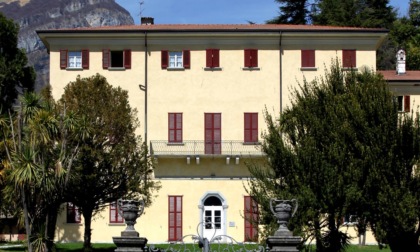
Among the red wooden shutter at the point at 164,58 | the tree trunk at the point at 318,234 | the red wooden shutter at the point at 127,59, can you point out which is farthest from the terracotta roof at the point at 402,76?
the tree trunk at the point at 318,234

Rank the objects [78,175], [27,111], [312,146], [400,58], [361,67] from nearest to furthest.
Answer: [312,146]
[27,111]
[78,175]
[361,67]
[400,58]

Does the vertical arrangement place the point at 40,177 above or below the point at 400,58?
below

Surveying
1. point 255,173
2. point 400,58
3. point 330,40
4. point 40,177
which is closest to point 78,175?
point 40,177

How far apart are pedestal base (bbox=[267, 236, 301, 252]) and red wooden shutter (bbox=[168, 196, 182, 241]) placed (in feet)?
90.9

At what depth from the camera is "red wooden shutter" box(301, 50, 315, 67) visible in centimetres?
5231

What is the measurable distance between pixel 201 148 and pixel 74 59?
8870mm

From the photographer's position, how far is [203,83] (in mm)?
52406

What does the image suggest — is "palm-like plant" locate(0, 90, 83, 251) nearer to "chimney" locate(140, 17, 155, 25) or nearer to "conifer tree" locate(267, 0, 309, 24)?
"chimney" locate(140, 17, 155, 25)

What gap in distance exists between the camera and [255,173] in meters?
37.5

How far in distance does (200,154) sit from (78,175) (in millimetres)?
12033

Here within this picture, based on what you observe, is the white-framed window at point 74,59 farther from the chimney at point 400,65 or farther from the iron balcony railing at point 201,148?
the chimney at point 400,65

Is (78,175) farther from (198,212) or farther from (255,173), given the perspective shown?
(198,212)

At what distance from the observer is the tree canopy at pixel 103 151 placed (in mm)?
42625

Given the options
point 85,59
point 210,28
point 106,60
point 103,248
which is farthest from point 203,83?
point 103,248
